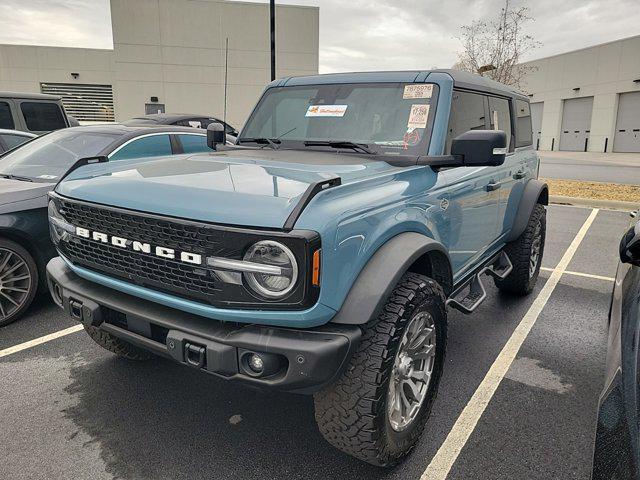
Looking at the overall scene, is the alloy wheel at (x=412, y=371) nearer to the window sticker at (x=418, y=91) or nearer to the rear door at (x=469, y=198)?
the rear door at (x=469, y=198)

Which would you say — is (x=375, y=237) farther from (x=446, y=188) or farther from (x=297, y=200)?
(x=446, y=188)

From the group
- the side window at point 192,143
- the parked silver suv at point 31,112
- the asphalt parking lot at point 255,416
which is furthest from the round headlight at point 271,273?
the parked silver suv at point 31,112

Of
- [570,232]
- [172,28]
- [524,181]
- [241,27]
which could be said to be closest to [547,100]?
[241,27]

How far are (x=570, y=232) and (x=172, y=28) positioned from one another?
21445 mm

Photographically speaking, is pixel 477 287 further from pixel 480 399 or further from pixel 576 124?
pixel 576 124

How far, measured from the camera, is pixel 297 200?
1.96 metres

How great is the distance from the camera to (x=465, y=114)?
3396mm

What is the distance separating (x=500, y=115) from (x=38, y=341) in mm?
4231

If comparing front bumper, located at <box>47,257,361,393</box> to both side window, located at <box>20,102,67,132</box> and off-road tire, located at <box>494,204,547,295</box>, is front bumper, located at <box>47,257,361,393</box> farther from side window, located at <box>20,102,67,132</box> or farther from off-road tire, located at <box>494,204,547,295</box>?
side window, located at <box>20,102,67,132</box>

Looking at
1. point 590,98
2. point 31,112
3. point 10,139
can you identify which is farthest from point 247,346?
point 590,98

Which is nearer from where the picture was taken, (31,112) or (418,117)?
(418,117)

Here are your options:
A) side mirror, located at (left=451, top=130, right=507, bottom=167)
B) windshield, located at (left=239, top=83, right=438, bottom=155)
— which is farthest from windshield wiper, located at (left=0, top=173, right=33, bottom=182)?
side mirror, located at (left=451, top=130, right=507, bottom=167)

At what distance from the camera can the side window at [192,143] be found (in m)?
5.62

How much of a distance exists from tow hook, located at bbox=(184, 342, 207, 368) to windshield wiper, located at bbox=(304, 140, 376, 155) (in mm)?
1631
